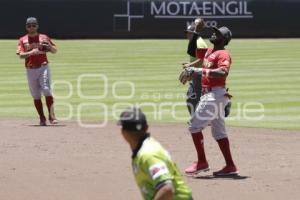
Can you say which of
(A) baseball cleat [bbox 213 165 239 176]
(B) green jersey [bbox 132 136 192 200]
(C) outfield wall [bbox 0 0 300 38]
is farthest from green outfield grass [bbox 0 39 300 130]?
(B) green jersey [bbox 132 136 192 200]

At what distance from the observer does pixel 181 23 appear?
3988cm

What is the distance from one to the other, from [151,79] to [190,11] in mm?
18046

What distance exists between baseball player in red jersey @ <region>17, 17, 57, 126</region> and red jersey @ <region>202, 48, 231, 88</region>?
215 inches

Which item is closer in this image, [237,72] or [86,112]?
[86,112]

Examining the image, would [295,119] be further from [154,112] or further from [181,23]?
[181,23]

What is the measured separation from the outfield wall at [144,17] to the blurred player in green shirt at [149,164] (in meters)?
33.7

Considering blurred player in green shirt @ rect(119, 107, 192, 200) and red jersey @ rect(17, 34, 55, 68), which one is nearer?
blurred player in green shirt @ rect(119, 107, 192, 200)

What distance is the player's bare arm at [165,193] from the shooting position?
4992 millimetres

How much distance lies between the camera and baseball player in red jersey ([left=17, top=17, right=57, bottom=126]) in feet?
47.5

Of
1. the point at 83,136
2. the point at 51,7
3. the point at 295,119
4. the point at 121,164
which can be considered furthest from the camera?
the point at 51,7

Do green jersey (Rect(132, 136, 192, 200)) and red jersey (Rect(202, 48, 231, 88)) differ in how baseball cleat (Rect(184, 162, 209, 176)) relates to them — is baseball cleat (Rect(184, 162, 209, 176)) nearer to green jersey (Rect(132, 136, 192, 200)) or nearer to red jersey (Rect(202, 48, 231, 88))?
red jersey (Rect(202, 48, 231, 88))

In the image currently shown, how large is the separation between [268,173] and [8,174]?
317 cm

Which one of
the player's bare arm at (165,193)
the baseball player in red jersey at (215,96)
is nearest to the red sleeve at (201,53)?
the baseball player in red jersey at (215,96)

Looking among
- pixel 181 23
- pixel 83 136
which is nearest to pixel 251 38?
pixel 181 23
